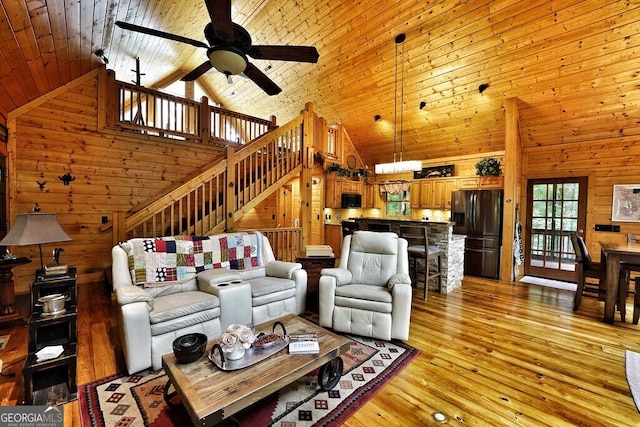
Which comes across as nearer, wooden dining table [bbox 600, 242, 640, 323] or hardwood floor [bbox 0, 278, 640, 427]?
hardwood floor [bbox 0, 278, 640, 427]

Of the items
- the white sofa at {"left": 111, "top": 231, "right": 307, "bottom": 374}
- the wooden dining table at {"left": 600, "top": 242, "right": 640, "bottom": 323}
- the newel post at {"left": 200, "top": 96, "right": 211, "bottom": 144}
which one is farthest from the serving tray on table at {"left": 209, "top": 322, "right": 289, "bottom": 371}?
the newel post at {"left": 200, "top": 96, "right": 211, "bottom": 144}

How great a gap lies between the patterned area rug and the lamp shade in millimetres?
1233

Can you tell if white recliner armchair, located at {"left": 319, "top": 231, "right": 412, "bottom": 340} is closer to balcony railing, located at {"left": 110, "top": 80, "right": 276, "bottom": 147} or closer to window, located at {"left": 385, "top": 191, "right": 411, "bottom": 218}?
balcony railing, located at {"left": 110, "top": 80, "right": 276, "bottom": 147}

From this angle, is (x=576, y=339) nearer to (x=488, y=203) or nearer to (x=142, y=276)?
(x=488, y=203)

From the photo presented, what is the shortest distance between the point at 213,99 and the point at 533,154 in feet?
28.9

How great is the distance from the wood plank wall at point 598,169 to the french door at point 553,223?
13cm

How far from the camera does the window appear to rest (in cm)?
765

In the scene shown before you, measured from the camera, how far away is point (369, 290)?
115 inches

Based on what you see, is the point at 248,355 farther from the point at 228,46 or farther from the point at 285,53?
the point at 285,53

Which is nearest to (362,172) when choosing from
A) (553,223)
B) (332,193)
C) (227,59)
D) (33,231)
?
(332,193)

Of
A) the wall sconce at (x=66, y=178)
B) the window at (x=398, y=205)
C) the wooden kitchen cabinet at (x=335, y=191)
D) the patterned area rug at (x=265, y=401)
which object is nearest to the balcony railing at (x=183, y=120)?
the wall sconce at (x=66, y=178)

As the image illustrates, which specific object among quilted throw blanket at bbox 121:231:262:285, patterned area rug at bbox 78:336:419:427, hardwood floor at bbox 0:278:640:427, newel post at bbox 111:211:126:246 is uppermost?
newel post at bbox 111:211:126:246

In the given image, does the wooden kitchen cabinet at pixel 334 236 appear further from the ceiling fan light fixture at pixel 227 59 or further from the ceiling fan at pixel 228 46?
the ceiling fan light fixture at pixel 227 59

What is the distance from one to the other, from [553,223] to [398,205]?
3383mm
